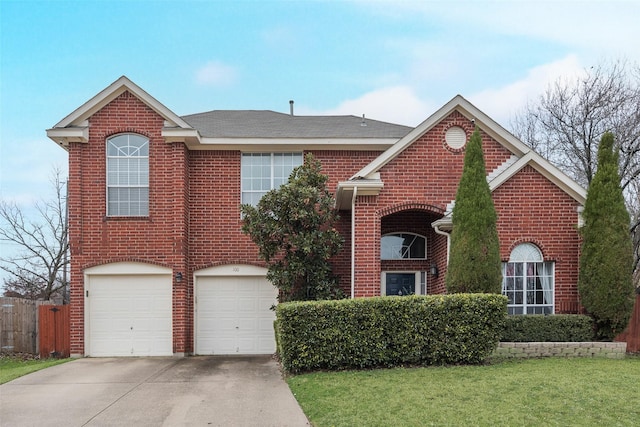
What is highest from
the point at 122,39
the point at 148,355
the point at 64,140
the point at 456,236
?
the point at 122,39

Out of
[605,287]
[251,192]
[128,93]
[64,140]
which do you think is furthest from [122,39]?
[605,287]

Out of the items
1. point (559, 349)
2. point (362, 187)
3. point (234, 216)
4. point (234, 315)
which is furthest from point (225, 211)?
point (559, 349)

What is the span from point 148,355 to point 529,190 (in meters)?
10.3

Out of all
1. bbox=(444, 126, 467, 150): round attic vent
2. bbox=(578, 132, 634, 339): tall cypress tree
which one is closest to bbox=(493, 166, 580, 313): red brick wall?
bbox=(578, 132, 634, 339): tall cypress tree

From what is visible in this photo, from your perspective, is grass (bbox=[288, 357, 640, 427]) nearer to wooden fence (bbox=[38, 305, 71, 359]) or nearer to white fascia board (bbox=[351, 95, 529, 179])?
white fascia board (bbox=[351, 95, 529, 179])

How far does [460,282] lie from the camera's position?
1113 centimetres

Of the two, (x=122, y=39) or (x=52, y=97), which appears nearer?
(x=122, y=39)

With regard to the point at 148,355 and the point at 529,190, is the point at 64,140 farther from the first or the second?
the point at 529,190

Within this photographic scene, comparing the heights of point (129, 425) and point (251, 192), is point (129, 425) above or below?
below

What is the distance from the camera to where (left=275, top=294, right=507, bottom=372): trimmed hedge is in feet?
32.8

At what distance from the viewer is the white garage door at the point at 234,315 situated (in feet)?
47.4

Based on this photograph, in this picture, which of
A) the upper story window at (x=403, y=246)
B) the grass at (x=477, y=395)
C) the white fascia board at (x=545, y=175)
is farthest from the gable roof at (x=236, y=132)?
the grass at (x=477, y=395)

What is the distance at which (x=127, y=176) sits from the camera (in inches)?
559

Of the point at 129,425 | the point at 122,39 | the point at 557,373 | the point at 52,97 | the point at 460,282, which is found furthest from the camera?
the point at 52,97
